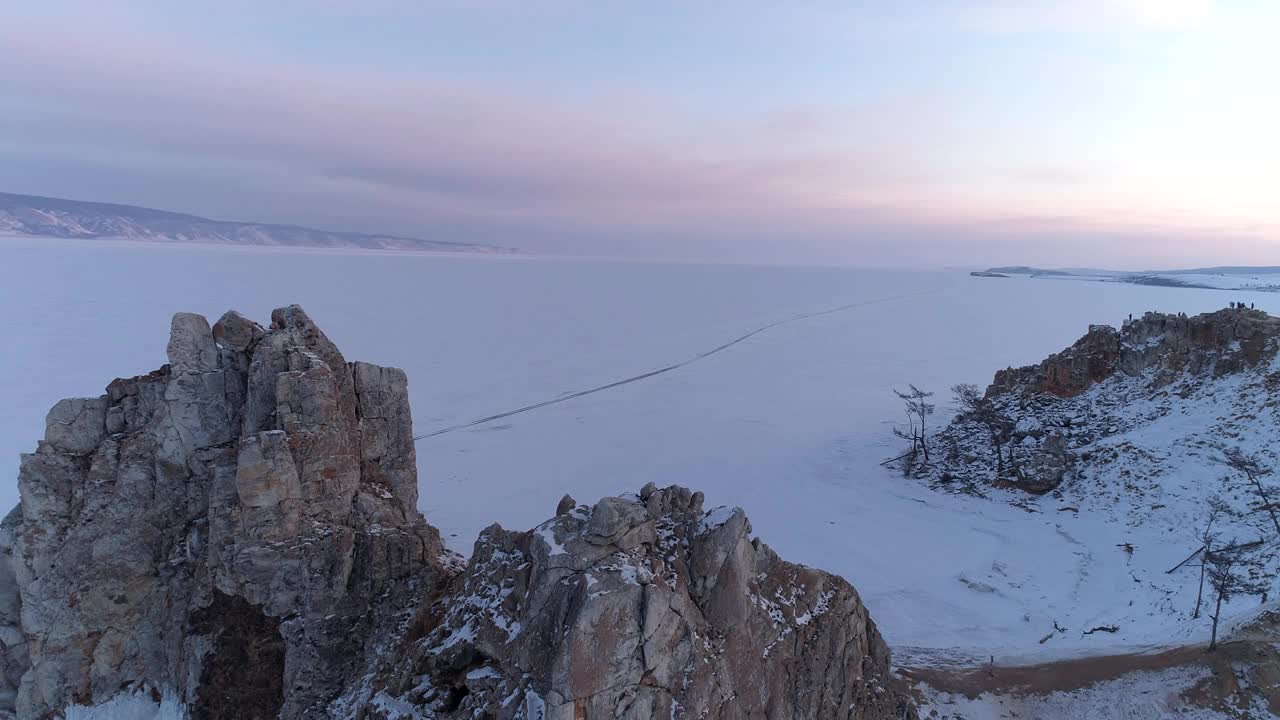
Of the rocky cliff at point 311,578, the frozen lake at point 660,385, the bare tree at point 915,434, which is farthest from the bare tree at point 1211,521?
the rocky cliff at point 311,578

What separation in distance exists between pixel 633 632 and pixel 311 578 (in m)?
7.13

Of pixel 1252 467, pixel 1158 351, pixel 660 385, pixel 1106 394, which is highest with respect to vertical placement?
pixel 1158 351

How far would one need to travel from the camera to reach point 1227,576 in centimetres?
2181

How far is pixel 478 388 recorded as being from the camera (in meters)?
60.0

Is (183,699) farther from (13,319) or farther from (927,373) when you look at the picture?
(13,319)

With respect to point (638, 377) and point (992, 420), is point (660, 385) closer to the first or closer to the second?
point (638, 377)

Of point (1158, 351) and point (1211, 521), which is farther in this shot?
point (1158, 351)

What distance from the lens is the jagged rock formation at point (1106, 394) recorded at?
3219cm

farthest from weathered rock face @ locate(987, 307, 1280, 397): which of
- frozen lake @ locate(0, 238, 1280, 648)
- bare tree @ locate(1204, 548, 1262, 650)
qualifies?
bare tree @ locate(1204, 548, 1262, 650)

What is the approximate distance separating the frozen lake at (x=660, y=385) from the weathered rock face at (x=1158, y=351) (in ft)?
33.4

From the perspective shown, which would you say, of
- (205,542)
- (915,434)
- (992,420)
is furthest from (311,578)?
(992,420)

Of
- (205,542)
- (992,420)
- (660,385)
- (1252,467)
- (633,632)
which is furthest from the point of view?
(660,385)

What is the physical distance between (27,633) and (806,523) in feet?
88.8

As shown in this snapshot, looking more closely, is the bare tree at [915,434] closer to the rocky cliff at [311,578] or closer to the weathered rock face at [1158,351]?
the weathered rock face at [1158,351]
